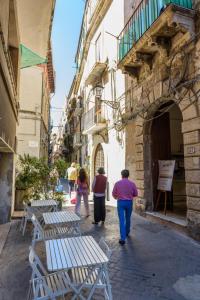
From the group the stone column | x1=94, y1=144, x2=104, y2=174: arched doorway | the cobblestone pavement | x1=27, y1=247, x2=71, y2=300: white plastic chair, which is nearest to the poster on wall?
the stone column

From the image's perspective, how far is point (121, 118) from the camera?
10.5 metres

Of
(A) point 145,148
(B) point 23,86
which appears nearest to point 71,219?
(A) point 145,148

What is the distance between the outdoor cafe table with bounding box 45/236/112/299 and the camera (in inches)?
101

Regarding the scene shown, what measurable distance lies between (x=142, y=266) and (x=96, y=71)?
1202 centimetres

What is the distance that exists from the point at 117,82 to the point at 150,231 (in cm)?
741

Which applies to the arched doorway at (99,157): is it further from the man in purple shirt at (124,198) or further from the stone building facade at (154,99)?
the man in purple shirt at (124,198)

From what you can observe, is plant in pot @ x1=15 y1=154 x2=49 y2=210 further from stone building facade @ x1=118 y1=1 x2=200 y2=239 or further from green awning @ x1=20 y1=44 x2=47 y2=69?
green awning @ x1=20 y1=44 x2=47 y2=69

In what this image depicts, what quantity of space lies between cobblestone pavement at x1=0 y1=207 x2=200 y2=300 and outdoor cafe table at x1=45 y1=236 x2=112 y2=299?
0.64 meters

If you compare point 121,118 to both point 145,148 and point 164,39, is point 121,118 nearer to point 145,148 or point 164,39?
point 145,148

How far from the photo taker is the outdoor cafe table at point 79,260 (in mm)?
2559

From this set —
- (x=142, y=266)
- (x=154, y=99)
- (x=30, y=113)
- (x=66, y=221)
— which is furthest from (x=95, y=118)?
Result: (x=142, y=266)

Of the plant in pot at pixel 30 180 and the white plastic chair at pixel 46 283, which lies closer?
the white plastic chair at pixel 46 283

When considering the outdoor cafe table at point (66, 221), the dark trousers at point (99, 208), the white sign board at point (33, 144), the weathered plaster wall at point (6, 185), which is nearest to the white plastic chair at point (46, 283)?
the outdoor cafe table at point (66, 221)

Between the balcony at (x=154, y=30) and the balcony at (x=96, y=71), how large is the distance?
160 inches
